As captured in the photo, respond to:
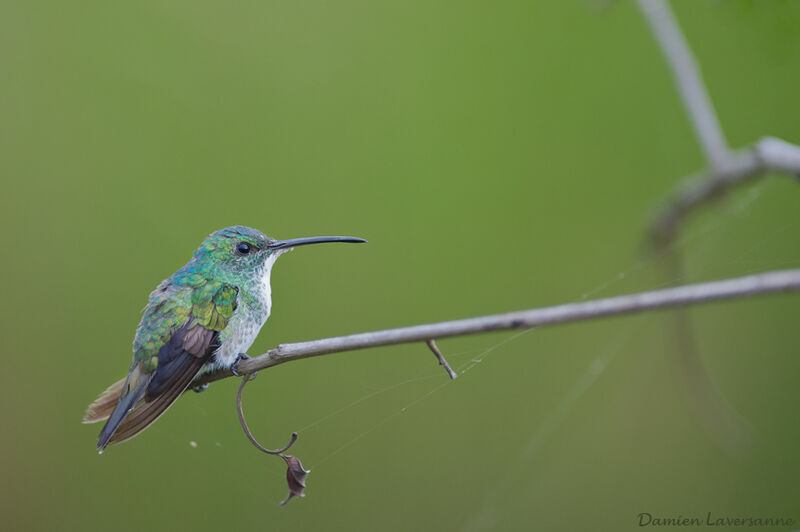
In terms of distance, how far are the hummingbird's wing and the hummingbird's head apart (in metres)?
0.07

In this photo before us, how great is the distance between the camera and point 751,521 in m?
2.28

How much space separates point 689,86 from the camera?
1.14 metres

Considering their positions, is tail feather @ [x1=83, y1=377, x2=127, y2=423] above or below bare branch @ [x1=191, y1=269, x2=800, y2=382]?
below

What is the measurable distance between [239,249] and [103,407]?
1.42 feet

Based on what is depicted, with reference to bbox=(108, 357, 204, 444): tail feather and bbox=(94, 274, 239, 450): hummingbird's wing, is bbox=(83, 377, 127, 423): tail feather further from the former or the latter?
bbox=(108, 357, 204, 444): tail feather

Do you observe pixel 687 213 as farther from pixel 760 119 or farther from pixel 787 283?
pixel 760 119

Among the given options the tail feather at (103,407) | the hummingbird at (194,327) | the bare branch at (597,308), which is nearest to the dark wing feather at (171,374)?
the hummingbird at (194,327)

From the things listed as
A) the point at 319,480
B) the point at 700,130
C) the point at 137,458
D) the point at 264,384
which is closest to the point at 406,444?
the point at 319,480

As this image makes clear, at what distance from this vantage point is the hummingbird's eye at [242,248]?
59.7 inches

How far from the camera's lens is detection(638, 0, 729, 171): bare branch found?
43.8 inches

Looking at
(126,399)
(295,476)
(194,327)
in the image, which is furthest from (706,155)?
(126,399)

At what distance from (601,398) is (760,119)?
3.78ft
